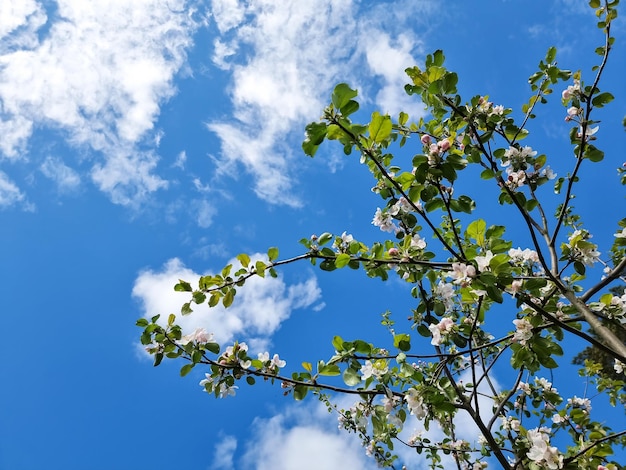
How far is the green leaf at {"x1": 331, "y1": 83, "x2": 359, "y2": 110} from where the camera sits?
170 centimetres

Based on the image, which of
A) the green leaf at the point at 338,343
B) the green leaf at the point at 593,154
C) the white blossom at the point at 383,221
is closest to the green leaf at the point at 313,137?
the white blossom at the point at 383,221

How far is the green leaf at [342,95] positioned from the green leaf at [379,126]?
0.15m

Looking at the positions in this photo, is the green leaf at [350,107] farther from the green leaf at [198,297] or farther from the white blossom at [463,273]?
the green leaf at [198,297]

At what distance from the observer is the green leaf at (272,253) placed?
224 centimetres

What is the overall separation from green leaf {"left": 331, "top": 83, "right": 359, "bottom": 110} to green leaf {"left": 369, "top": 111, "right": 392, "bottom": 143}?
154mm

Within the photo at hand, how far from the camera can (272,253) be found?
226 centimetres

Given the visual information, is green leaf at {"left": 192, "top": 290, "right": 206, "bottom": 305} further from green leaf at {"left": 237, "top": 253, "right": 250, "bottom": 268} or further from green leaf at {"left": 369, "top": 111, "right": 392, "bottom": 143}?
green leaf at {"left": 369, "top": 111, "right": 392, "bottom": 143}

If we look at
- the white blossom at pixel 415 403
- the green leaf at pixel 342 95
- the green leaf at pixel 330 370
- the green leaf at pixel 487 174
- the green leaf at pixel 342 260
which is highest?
the green leaf at pixel 487 174

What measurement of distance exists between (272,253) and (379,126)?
35.9 inches

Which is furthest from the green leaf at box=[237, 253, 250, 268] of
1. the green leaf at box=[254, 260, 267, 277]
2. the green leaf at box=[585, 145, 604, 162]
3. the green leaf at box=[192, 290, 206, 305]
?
the green leaf at box=[585, 145, 604, 162]

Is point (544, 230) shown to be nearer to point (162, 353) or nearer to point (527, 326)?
point (527, 326)

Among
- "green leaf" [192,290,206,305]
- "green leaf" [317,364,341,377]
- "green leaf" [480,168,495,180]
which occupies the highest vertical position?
"green leaf" [480,168,495,180]

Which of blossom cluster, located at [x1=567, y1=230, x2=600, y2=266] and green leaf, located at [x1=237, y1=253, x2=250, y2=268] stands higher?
blossom cluster, located at [x1=567, y1=230, x2=600, y2=266]

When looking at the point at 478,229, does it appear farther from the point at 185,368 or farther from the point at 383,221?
the point at 185,368
